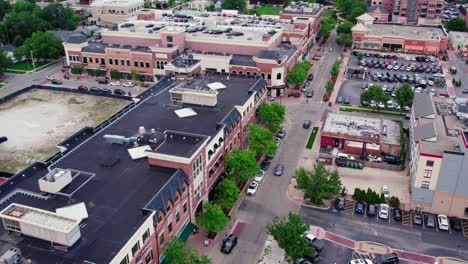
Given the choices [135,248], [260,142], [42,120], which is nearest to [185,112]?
[260,142]

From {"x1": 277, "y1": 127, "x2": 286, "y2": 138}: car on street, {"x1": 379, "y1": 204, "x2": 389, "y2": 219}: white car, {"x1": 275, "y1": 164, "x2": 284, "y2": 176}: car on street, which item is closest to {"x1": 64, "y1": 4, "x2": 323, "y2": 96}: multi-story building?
{"x1": 277, "y1": 127, "x2": 286, "y2": 138}: car on street

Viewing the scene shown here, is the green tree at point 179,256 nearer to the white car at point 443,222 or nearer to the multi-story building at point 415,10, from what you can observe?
the white car at point 443,222

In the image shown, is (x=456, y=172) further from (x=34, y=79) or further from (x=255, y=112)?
(x=34, y=79)

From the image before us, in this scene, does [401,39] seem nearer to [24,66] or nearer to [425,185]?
[425,185]

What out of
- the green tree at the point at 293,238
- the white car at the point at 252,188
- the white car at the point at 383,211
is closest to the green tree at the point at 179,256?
the green tree at the point at 293,238

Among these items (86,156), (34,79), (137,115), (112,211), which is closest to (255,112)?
(137,115)
